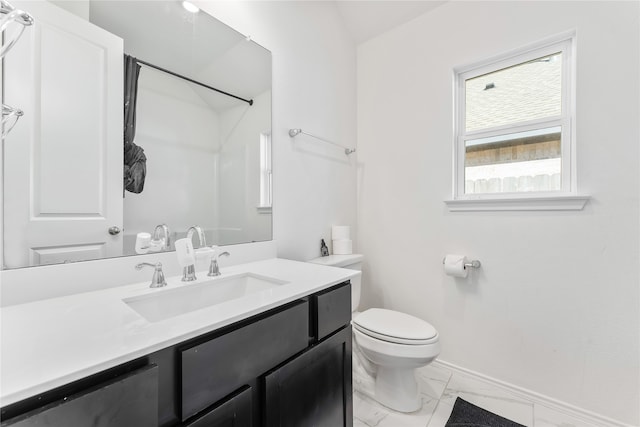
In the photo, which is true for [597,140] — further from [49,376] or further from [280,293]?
[49,376]

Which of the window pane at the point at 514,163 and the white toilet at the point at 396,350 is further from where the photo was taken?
the window pane at the point at 514,163

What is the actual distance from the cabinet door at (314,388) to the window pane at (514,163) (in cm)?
133

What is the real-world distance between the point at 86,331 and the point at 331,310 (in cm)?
71

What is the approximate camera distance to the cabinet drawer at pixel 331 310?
0.98 m

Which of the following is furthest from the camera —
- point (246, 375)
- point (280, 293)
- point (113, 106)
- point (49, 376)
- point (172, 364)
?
point (113, 106)

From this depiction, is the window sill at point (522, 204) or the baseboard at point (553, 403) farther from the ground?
the window sill at point (522, 204)

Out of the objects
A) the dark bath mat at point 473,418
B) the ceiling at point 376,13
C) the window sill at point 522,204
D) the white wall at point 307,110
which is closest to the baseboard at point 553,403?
the dark bath mat at point 473,418

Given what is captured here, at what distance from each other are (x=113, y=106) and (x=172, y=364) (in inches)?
36.2

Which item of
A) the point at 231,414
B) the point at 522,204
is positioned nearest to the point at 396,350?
the point at 231,414

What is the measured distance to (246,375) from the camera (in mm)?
743

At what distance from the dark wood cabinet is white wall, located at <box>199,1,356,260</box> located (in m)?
0.71

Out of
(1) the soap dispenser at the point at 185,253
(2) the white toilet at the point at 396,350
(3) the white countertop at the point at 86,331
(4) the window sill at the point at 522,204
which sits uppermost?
(4) the window sill at the point at 522,204

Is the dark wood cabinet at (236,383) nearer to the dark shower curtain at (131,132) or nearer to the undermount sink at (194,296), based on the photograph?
the undermount sink at (194,296)

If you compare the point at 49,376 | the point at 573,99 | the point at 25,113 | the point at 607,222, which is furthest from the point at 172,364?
the point at 573,99
